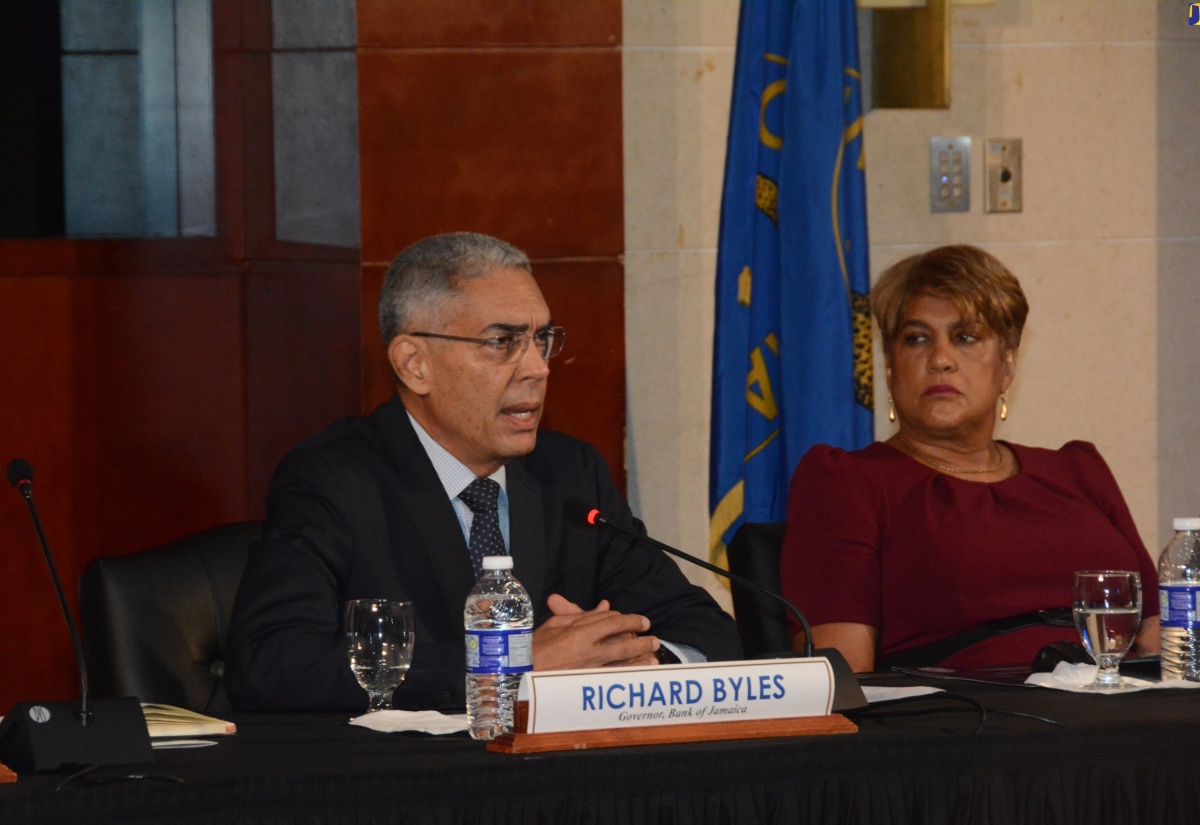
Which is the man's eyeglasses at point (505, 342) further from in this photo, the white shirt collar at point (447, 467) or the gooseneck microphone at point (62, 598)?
the gooseneck microphone at point (62, 598)

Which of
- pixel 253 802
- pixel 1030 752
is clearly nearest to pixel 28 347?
pixel 253 802

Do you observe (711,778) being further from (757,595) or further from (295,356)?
(295,356)

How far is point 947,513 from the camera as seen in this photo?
2717 millimetres

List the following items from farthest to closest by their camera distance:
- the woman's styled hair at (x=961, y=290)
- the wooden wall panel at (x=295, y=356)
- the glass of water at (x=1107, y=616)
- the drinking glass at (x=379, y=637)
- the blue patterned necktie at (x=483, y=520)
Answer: the wooden wall panel at (x=295, y=356)
the woman's styled hair at (x=961, y=290)
the blue patterned necktie at (x=483, y=520)
the glass of water at (x=1107, y=616)
the drinking glass at (x=379, y=637)

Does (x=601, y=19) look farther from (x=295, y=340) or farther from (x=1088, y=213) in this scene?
(x=1088, y=213)

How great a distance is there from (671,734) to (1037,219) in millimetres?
2846

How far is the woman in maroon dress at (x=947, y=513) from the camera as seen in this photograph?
263 centimetres

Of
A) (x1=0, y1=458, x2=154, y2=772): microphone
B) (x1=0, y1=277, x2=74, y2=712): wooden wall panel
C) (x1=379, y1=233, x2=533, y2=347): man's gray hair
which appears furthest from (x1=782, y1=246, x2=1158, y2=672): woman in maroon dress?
(x1=0, y1=277, x2=74, y2=712): wooden wall panel

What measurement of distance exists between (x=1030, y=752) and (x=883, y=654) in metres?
1.03

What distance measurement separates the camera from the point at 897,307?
9.32ft

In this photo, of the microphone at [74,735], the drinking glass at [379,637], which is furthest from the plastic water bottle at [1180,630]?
the microphone at [74,735]

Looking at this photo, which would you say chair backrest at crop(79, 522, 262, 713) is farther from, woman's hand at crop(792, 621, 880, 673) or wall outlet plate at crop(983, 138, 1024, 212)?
wall outlet plate at crop(983, 138, 1024, 212)

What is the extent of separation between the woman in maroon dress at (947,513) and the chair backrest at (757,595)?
4 cm

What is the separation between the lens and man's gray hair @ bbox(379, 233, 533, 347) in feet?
7.80
